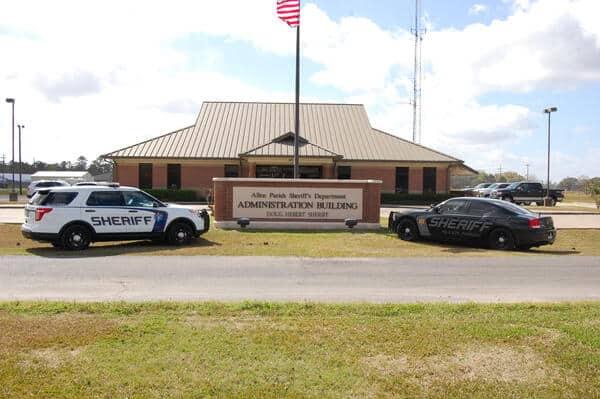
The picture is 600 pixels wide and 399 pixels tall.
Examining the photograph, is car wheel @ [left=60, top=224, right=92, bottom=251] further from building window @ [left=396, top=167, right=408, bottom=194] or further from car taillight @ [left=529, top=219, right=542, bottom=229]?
building window @ [left=396, top=167, right=408, bottom=194]

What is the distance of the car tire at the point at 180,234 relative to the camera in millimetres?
15094

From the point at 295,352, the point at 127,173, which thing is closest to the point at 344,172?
the point at 127,173

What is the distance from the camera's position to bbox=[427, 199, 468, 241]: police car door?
1591cm

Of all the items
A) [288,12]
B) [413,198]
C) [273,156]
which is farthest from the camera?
[413,198]

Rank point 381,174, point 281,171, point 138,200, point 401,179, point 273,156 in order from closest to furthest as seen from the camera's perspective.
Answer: point 138,200
point 273,156
point 281,171
point 381,174
point 401,179

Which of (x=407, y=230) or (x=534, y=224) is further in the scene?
(x=407, y=230)

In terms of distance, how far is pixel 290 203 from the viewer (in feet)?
65.2

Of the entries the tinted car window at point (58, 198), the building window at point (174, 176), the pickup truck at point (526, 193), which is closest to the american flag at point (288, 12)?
the tinted car window at point (58, 198)

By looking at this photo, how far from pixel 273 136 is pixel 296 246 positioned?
1113 inches

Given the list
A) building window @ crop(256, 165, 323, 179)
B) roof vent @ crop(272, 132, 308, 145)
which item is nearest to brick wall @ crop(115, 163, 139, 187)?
building window @ crop(256, 165, 323, 179)

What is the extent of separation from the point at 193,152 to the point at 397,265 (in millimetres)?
29871

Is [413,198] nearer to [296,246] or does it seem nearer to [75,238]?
[296,246]

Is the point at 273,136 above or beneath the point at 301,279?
above

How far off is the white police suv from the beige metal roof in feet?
72.8
